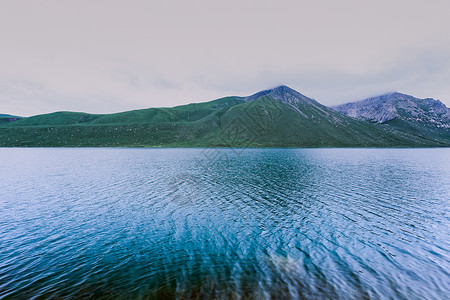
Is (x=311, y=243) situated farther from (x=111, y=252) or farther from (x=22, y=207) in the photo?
(x=22, y=207)

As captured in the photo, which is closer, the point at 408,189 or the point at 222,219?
the point at 222,219

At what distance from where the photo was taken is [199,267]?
1869 centimetres

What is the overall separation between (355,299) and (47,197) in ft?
163

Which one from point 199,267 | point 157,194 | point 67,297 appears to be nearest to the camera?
point 67,297

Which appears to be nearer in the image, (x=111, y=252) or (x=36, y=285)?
(x=36, y=285)

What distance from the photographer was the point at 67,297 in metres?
14.5

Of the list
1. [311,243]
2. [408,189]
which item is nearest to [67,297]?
[311,243]

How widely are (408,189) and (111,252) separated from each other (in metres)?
61.7

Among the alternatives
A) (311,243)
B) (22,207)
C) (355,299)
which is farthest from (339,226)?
(22,207)

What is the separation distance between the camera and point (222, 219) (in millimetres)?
30594

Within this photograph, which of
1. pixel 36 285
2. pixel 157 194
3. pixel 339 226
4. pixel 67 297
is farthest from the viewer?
pixel 157 194

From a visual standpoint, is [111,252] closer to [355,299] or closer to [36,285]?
[36,285]

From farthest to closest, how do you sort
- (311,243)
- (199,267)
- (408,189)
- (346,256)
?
1. (408,189)
2. (311,243)
3. (346,256)
4. (199,267)

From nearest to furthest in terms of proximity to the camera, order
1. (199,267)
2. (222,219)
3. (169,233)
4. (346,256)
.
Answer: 1. (199,267)
2. (346,256)
3. (169,233)
4. (222,219)
